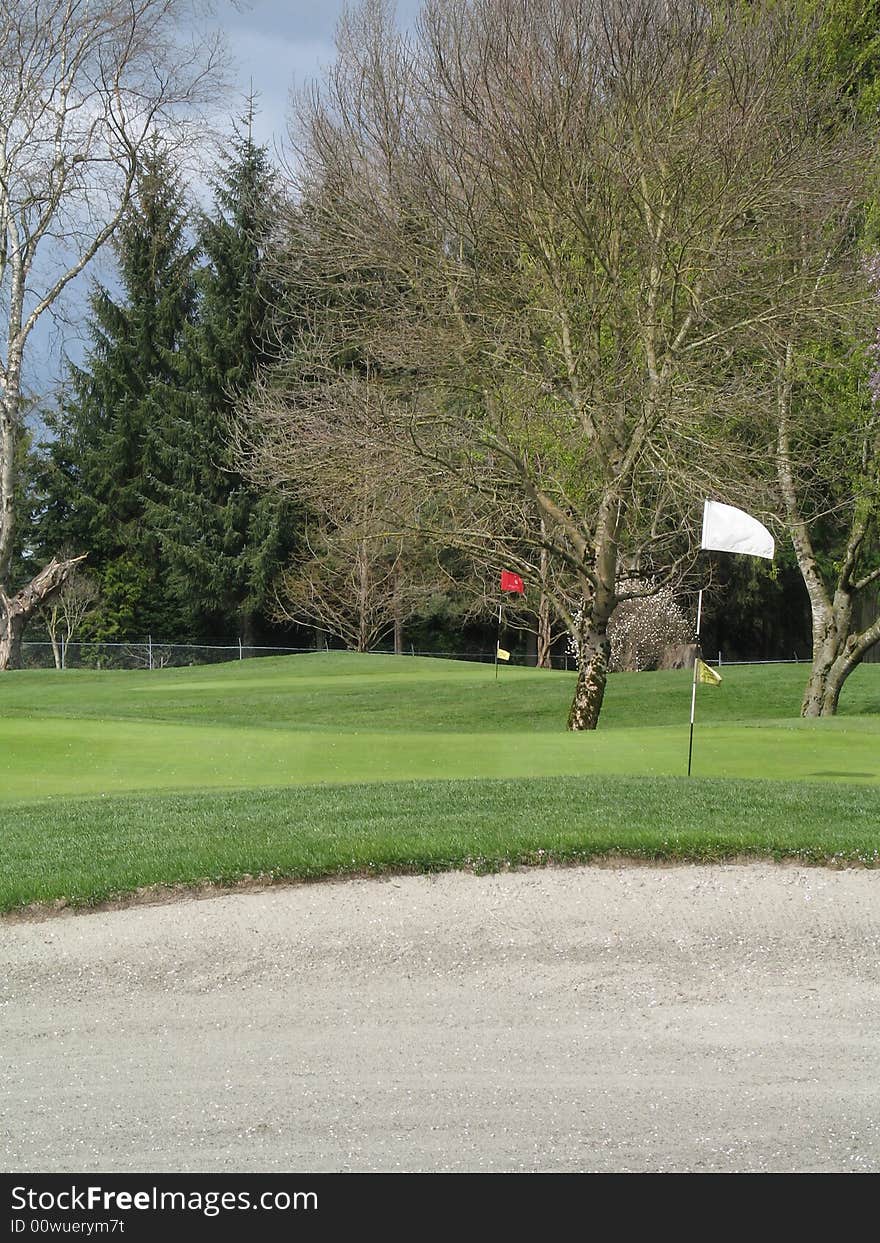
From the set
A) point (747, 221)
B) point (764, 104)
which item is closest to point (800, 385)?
point (747, 221)

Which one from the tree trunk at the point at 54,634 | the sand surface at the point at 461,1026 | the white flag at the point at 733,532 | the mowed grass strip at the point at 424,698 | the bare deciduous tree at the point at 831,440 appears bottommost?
the sand surface at the point at 461,1026

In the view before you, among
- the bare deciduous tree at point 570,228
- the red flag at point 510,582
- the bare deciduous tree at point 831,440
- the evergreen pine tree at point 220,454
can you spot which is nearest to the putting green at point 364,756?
the bare deciduous tree at point 570,228

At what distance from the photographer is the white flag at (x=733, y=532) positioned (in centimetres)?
1192

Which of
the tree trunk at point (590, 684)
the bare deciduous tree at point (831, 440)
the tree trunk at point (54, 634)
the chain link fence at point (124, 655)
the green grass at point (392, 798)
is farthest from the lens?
the chain link fence at point (124, 655)

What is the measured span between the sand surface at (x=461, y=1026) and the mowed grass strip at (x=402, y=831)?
235 millimetres

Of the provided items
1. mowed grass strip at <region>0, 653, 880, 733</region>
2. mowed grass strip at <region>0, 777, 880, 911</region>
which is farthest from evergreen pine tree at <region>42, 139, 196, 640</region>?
mowed grass strip at <region>0, 777, 880, 911</region>

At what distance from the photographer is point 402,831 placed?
841cm

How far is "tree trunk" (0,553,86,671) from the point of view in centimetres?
3111

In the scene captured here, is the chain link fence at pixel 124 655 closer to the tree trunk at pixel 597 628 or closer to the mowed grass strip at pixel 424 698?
the mowed grass strip at pixel 424 698

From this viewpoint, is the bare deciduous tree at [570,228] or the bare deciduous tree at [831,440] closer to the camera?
the bare deciduous tree at [570,228]

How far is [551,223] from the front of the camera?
17.8m

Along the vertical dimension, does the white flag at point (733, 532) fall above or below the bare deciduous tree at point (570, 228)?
below

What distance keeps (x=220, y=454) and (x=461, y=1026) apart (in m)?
41.2

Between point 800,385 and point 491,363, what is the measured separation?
22.5ft
